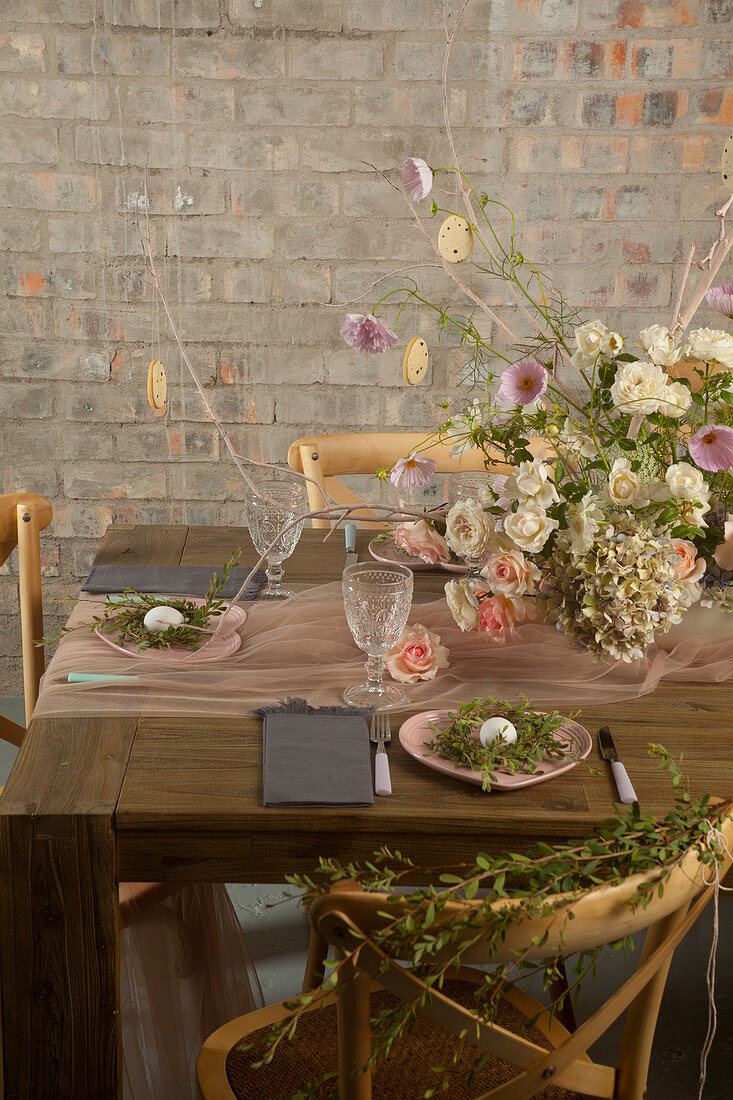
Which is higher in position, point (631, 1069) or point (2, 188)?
point (2, 188)

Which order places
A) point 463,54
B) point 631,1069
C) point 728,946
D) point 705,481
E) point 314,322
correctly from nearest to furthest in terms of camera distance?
point 631,1069 < point 705,481 < point 728,946 < point 463,54 < point 314,322

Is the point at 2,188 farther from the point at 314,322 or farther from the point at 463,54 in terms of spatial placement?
the point at 463,54

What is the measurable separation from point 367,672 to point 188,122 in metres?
1.76

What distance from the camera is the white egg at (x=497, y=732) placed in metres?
1.14

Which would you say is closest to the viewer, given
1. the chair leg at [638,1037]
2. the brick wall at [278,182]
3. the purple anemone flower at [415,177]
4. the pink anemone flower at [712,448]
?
the chair leg at [638,1037]

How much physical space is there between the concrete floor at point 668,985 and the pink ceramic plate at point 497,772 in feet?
1.67

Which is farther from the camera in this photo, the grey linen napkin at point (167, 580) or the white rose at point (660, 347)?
the grey linen napkin at point (167, 580)

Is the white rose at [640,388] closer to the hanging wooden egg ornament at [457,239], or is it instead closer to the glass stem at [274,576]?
the hanging wooden egg ornament at [457,239]

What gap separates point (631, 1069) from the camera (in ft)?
3.22

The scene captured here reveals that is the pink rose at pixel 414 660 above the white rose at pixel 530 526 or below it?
below

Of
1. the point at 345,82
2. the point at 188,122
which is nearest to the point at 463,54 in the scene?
the point at 345,82

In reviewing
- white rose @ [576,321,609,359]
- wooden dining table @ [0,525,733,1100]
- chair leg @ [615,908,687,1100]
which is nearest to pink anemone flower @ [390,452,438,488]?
white rose @ [576,321,609,359]

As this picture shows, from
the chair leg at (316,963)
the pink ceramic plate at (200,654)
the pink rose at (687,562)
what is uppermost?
the pink rose at (687,562)

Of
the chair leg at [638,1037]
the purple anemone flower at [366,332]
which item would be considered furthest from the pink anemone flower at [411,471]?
the chair leg at [638,1037]
